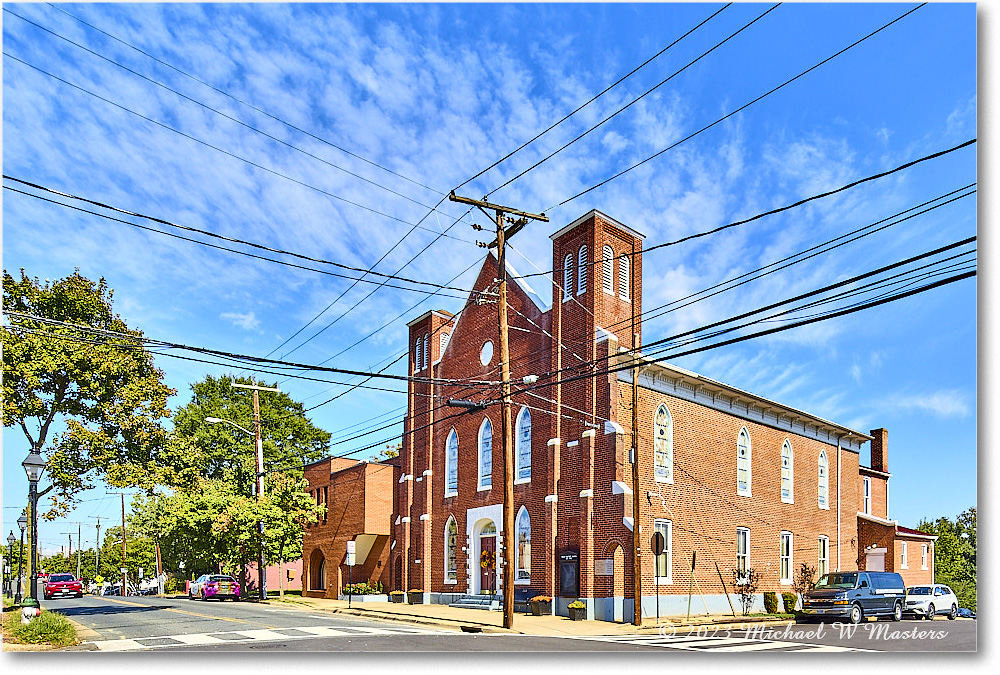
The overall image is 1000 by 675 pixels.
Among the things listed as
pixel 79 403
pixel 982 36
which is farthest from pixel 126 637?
pixel 982 36

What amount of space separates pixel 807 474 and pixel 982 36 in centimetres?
2567

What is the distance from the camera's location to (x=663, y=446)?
1190 inches

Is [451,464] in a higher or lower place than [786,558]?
higher

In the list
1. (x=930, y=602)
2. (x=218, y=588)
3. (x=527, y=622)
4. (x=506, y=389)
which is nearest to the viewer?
(x=506, y=389)

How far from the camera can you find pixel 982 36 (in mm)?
14977

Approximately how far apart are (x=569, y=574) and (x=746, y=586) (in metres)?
8.04

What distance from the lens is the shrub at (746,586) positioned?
105 feet

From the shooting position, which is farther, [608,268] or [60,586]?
[60,586]

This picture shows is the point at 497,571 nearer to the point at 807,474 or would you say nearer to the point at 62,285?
the point at 807,474

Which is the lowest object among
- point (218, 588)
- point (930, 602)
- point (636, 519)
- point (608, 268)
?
point (218, 588)

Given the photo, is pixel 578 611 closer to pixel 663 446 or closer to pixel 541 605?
pixel 541 605

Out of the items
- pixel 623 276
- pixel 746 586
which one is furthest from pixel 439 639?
pixel 746 586

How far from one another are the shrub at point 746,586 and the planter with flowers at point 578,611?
7.42 metres

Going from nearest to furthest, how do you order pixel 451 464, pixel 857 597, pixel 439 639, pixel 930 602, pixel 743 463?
pixel 439 639
pixel 857 597
pixel 930 602
pixel 743 463
pixel 451 464
